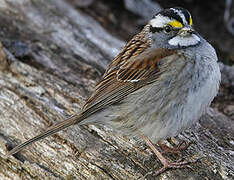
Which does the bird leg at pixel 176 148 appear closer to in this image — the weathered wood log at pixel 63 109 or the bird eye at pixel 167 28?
the weathered wood log at pixel 63 109

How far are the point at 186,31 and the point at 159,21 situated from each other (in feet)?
1.03

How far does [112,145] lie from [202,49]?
1.39 meters

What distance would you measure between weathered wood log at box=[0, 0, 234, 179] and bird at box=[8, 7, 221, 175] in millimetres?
234

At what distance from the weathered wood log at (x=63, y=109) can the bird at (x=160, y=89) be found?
234mm

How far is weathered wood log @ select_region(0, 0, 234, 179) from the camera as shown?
4289mm

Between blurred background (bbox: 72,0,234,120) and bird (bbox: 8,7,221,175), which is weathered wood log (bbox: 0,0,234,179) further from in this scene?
blurred background (bbox: 72,0,234,120)

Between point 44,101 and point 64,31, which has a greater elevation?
point 64,31

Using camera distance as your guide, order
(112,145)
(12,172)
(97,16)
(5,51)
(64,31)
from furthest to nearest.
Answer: (97,16)
(64,31)
(5,51)
(112,145)
(12,172)

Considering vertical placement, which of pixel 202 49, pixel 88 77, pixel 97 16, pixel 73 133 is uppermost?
pixel 202 49

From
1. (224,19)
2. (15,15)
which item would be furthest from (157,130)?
(224,19)

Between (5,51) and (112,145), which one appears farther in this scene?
(5,51)

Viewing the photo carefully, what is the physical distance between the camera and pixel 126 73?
14.6 feet

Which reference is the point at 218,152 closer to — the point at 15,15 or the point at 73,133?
the point at 73,133

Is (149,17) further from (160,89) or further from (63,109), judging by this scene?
(160,89)
